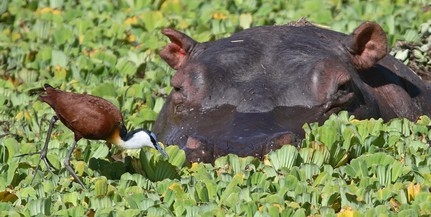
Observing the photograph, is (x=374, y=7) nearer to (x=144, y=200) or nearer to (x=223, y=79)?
(x=223, y=79)

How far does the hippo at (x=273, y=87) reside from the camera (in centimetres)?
571

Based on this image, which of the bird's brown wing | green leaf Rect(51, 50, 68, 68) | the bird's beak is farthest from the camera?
green leaf Rect(51, 50, 68, 68)

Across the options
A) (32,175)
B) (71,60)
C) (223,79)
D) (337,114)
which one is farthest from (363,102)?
(71,60)

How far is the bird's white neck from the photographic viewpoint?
5219mm

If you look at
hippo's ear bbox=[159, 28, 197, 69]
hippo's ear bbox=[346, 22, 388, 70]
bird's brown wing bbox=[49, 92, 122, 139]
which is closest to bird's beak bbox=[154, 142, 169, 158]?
bird's brown wing bbox=[49, 92, 122, 139]

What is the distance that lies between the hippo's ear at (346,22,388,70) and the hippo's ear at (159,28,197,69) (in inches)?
32.4

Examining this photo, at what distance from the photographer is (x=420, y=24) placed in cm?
821

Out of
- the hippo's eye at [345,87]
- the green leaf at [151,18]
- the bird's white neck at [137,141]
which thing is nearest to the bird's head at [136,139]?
the bird's white neck at [137,141]

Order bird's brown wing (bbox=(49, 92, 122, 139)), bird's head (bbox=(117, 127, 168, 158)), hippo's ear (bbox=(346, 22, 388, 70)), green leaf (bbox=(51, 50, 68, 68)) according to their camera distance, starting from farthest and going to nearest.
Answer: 1. green leaf (bbox=(51, 50, 68, 68))
2. hippo's ear (bbox=(346, 22, 388, 70))
3. bird's head (bbox=(117, 127, 168, 158))
4. bird's brown wing (bbox=(49, 92, 122, 139))

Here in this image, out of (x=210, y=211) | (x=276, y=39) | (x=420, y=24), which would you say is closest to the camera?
(x=210, y=211)

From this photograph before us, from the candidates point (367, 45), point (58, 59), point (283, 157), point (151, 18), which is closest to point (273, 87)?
point (367, 45)

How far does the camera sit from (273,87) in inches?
239

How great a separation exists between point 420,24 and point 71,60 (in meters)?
2.20

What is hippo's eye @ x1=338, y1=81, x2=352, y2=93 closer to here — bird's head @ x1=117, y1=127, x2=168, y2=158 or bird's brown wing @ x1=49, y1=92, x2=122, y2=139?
bird's head @ x1=117, y1=127, x2=168, y2=158
